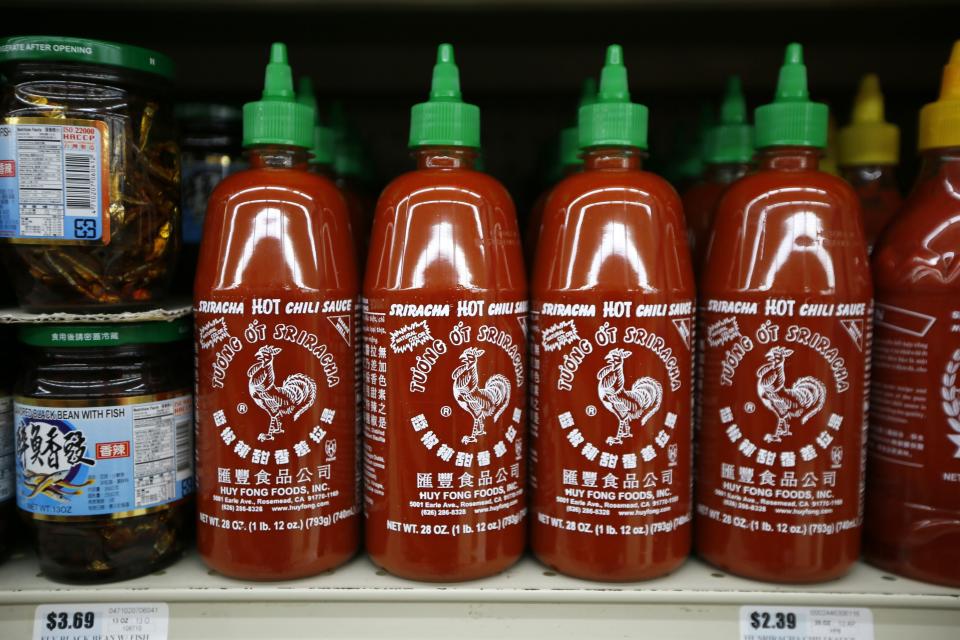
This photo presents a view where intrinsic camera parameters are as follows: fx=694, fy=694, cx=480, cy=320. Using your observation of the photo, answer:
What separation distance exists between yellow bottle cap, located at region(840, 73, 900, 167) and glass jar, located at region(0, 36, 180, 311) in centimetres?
90

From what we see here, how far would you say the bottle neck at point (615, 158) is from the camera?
Result: 2.60 ft

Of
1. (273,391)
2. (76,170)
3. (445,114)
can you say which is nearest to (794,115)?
(445,114)

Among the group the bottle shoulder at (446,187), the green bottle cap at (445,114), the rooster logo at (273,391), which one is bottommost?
the rooster logo at (273,391)

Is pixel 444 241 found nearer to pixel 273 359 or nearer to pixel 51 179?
pixel 273 359

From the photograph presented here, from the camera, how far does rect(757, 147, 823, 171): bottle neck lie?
79cm

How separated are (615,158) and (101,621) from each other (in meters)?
0.76

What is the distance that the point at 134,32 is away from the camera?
3.49 feet

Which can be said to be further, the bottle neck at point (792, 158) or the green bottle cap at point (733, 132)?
the green bottle cap at point (733, 132)

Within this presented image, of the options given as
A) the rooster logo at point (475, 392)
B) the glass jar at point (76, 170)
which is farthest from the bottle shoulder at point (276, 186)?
the rooster logo at point (475, 392)

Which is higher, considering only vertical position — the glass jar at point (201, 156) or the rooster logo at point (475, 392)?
the glass jar at point (201, 156)

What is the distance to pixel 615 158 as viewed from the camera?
792 millimetres

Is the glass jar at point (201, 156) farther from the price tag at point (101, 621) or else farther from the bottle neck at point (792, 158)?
the bottle neck at point (792, 158)

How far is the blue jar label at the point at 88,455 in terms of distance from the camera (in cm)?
76

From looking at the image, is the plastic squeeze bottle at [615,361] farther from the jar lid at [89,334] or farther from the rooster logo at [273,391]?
the jar lid at [89,334]
